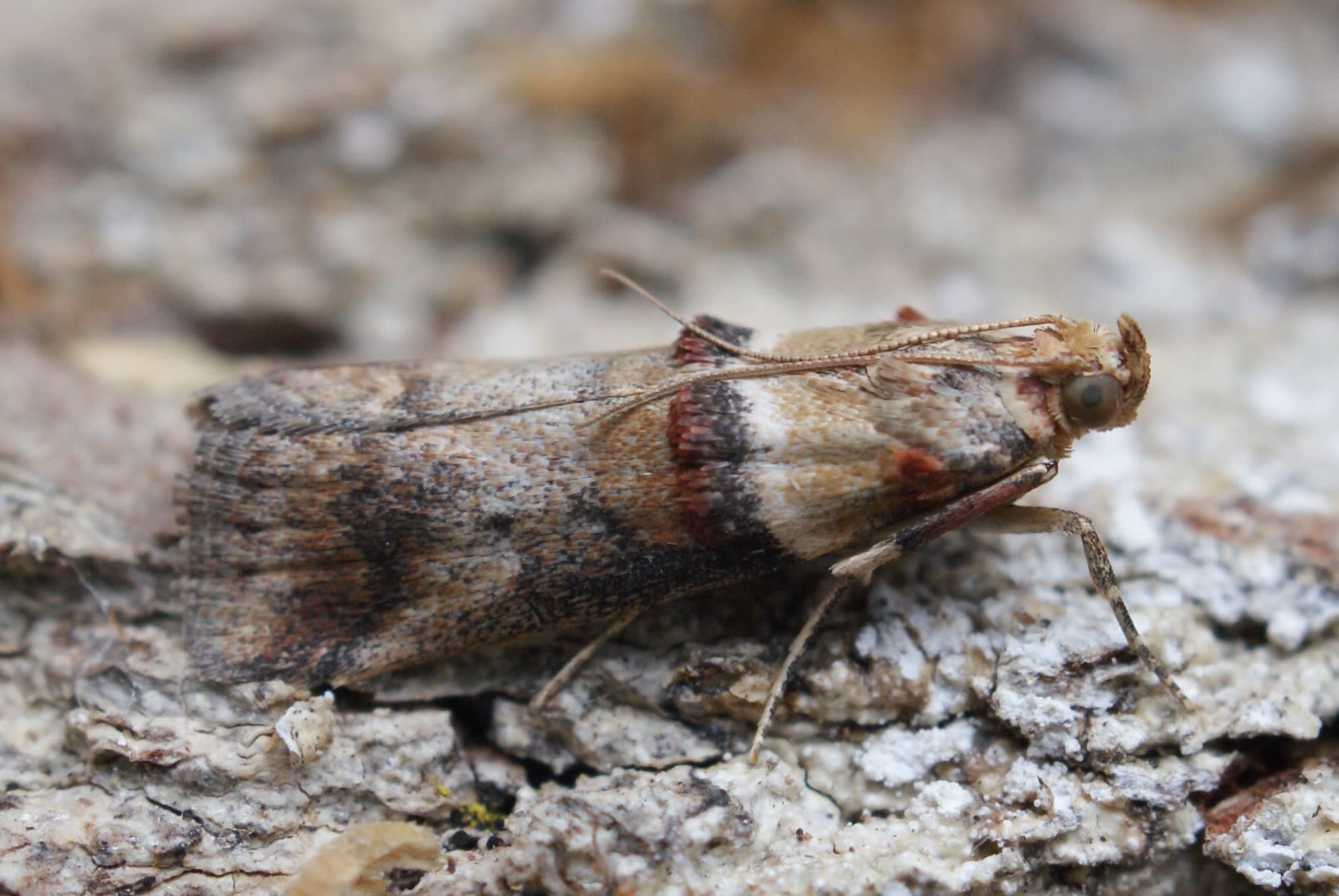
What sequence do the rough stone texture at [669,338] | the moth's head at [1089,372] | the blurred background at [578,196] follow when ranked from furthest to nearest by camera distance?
the blurred background at [578,196], the moth's head at [1089,372], the rough stone texture at [669,338]

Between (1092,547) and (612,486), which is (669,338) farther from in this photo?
(1092,547)

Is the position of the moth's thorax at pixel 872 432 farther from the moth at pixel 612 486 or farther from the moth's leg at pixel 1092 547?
the moth's leg at pixel 1092 547

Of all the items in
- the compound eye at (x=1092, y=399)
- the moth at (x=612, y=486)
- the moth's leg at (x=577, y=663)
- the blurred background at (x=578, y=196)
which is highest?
the blurred background at (x=578, y=196)

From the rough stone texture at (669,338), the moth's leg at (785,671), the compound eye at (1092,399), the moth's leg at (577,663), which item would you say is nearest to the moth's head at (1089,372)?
the compound eye at (1092,399)

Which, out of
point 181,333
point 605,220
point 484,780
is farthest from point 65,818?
point 605,220

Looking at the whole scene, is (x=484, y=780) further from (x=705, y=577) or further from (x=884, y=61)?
(x=884, y=61)

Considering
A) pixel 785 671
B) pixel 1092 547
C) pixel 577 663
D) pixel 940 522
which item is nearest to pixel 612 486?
pixel 577 663
